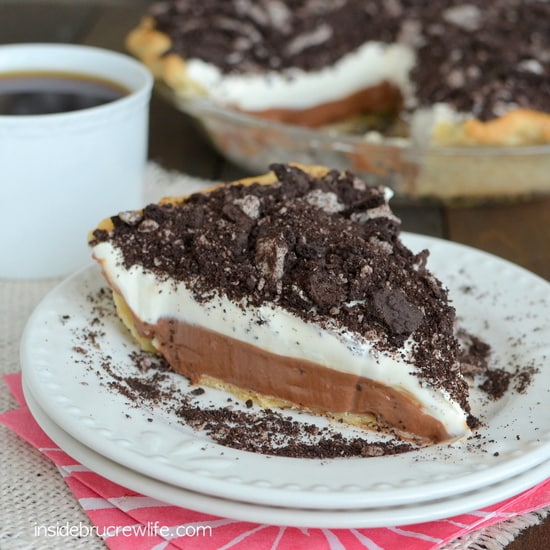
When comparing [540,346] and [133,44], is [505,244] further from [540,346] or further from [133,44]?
[133,44]

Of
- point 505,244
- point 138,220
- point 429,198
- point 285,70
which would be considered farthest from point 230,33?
point 138,220

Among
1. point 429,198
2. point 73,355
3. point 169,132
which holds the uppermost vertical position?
point 73,355

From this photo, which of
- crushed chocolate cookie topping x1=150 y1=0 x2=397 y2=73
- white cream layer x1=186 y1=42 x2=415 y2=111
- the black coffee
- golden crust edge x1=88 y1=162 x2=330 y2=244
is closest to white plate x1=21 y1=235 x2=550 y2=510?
golden crust edge x1=88 y1=162 x2=330 y2=244

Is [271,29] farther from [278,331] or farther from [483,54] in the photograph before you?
[278,331]

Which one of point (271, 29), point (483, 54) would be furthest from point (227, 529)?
point (271, 29)

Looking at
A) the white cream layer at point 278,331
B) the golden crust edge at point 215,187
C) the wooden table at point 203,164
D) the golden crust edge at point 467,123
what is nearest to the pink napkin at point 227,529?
the white cream layer at point 278,331

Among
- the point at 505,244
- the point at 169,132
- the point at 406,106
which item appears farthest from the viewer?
the point at 169,132
